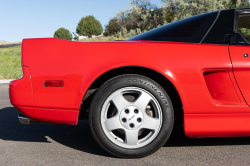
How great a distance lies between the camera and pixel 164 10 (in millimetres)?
35188

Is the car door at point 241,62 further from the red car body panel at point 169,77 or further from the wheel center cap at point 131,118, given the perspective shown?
the wheel center cap at point 131,118

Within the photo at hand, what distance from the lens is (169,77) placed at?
6.93 ft

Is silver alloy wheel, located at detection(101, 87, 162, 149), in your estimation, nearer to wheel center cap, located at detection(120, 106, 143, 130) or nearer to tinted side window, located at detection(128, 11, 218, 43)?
wheel center cap, located at detection(120, 106, 143, 130)

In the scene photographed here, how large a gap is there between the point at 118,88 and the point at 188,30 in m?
0.90

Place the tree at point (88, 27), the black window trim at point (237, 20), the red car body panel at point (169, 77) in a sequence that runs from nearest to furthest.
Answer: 1. the red car body panel at point (169, 77)
2. the black window trim at point (237, 20)
3. the tree at point (88, 27)

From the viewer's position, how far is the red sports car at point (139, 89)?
213 cm

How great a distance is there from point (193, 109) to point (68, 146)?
1332 mm

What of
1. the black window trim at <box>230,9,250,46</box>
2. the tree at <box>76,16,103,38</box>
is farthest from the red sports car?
the tree at <box>76,16,103,38</box>

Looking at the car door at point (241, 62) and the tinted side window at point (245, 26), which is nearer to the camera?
the car door at point (241, 62)

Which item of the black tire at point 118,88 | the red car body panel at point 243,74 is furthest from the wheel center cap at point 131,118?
the red car body panel at point 243,74

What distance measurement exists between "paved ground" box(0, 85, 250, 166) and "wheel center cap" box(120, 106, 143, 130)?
0.31m

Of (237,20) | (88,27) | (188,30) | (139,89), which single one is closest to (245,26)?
(237,20)

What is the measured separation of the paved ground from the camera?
2153 millimetres

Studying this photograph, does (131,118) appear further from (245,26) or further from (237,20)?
(245,26)
